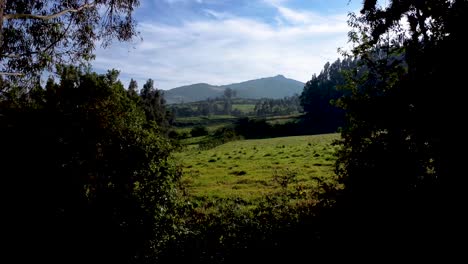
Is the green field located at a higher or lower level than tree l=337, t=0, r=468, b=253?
lower

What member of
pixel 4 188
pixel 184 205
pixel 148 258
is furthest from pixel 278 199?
pixel 4 188

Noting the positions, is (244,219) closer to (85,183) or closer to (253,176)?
(85,183)

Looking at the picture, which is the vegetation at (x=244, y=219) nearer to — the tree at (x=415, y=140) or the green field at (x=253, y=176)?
the tree at (x=415, y=140)

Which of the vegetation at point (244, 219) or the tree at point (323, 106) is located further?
the tree at point (323, 106)

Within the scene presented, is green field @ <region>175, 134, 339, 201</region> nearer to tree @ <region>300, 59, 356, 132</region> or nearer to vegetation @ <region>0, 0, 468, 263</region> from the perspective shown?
vegetation @ <region>0, 0, 468, 263</region>

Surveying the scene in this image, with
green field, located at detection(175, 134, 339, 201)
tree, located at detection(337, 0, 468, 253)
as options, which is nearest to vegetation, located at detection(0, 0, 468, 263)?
tree, located at detection(337, 0, 468, 253)

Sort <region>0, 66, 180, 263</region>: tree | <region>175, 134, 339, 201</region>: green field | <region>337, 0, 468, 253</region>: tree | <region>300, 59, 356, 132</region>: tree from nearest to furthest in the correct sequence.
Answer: <region>337, 0, 468, 253</region>: tree
<region>0, 66, 180, 263</region>: tree
<region>175, 134, 339, 201</region>: green field
<region>300, 59, 356, 132</region>: tree

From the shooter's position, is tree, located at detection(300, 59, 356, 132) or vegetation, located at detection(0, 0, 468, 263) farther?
tree, located at detection(300, 59, 356, 132)

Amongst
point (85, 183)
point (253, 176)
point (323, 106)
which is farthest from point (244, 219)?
Answer: point (323, 106)

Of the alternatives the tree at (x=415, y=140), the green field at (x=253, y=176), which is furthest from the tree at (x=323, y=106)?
the tree at (x=415, y=140)

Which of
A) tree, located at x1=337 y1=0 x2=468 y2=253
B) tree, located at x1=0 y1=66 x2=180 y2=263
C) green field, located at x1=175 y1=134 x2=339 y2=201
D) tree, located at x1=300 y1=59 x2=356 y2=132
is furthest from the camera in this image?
tree, located at x1=300 y1=59 x2=356 y2=132

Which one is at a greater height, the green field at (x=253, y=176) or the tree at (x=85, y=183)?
the tree at (x=85, y=183)

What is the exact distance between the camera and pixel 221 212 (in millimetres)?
13500

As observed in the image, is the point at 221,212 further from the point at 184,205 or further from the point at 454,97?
the point at 454,97
